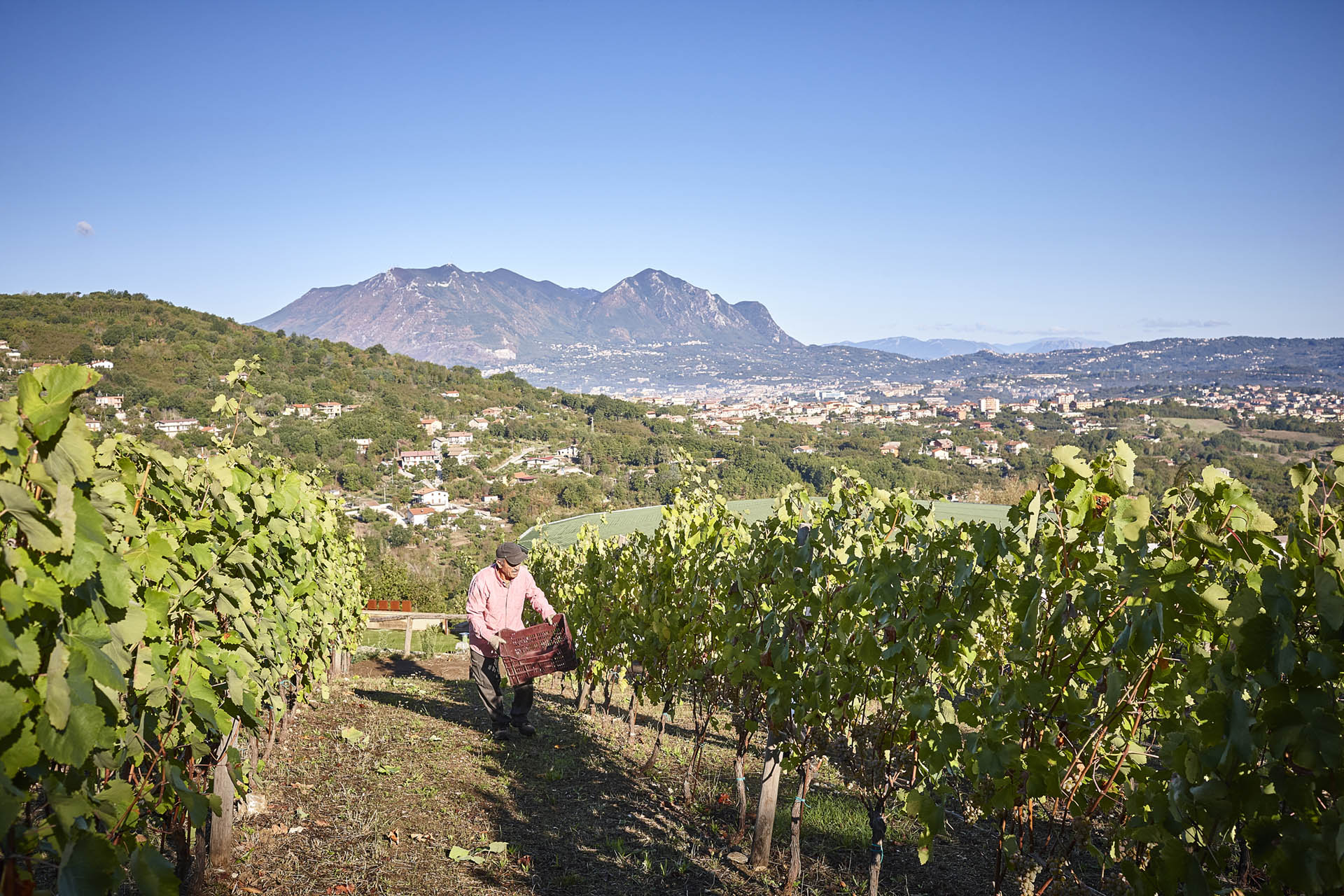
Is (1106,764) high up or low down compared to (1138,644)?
down

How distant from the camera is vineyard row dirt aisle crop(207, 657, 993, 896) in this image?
348 cm

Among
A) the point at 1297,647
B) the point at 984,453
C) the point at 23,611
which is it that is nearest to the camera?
the point at 23,611

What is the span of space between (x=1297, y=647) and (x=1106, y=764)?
1449mm

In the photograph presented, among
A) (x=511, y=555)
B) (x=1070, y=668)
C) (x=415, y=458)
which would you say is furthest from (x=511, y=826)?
(x=415, y=458)

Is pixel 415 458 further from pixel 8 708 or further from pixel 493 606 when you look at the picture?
pixel 8 708

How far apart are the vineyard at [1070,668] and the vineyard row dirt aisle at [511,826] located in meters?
0.35

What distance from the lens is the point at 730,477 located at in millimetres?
57625

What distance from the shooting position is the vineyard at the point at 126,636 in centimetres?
128

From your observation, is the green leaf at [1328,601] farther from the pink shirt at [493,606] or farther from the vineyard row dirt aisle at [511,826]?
the pink shirt at [493,606]

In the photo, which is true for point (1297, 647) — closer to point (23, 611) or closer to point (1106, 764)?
point (1106, 764)

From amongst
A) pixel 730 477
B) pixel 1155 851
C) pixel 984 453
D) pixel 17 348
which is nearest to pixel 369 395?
pixel 17 348

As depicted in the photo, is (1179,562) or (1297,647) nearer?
(1297,647)

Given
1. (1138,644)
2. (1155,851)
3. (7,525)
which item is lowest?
(1155,851)

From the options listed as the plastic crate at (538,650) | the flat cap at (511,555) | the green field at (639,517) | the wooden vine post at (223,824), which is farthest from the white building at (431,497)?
the wooden vine post at (223,824)
